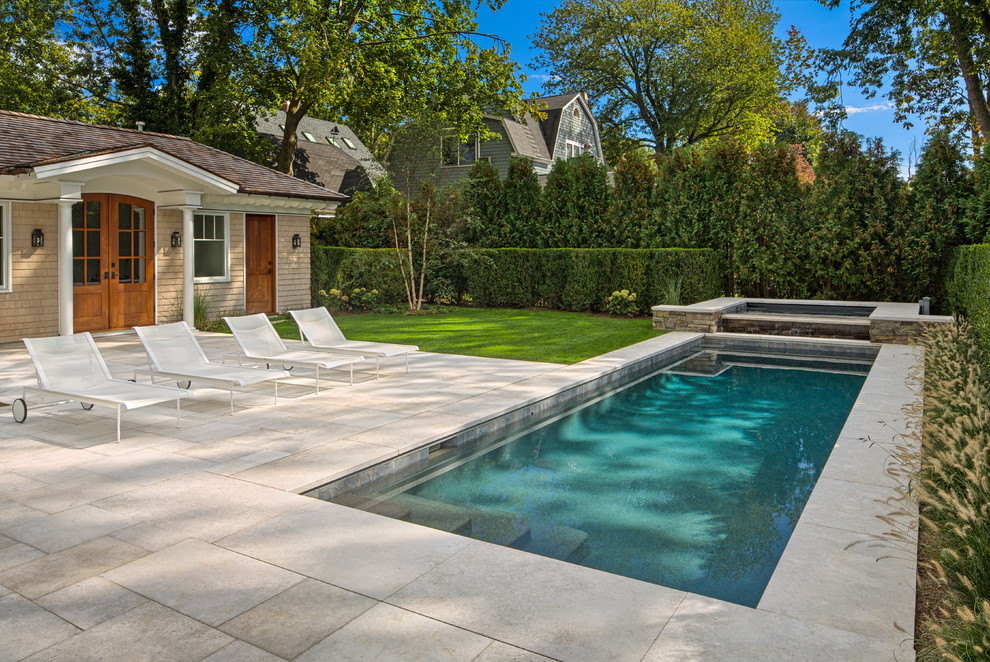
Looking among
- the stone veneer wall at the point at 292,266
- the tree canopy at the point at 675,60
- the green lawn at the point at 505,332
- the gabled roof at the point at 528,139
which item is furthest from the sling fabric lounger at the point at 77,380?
the tree canopy at the point at 675,60

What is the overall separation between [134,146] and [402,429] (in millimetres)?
8925

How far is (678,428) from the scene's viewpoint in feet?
27.1

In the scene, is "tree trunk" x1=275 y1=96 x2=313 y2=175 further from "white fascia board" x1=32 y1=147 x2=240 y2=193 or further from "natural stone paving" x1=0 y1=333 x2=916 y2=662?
"natural stone paving" x1=0 y1=333 x2=916 y2=662

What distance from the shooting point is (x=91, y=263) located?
13.9 metres

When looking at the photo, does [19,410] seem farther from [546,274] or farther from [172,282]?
[546,274]

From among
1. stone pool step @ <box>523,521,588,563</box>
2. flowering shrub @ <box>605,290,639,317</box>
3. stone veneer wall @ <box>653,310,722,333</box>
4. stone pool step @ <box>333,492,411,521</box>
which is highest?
flowering shrub @ <box>605,290,639,317</box>

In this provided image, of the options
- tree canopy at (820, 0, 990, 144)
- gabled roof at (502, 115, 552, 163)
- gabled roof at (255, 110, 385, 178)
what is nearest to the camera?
tree canopy at (820, 0, 990, 144)

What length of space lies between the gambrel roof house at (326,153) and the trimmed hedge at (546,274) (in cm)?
657

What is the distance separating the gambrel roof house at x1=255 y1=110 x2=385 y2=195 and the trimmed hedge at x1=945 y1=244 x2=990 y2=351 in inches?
710

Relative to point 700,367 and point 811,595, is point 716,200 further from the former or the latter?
point 811,595

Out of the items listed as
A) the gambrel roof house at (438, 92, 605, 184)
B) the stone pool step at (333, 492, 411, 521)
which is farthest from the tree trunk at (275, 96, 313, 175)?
the stone pool step at (333, 492, 411, 521)

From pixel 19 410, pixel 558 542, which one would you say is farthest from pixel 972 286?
pixel 19 410

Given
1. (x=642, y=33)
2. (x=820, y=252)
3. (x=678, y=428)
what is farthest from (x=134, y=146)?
(x=642, y=33)

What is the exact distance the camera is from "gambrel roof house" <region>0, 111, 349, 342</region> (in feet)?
41.0
